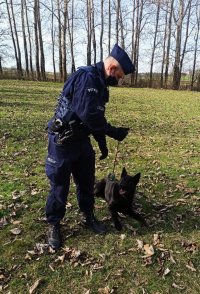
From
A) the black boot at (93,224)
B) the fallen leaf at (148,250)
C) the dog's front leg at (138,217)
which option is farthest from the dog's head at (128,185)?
the fallen leaf at (148,250)

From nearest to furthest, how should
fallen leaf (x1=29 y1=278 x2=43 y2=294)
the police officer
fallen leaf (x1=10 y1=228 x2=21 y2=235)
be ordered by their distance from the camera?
fallen leaf (x1=29 y1=278 x2=43 y2=294)
the police officer
fallen leaf (x1=10 y1=228 x2=21 y2=235)

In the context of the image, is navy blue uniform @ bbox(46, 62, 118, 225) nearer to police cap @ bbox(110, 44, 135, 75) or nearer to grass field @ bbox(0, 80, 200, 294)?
police cap @ bbox(110, 44, 135, 75)

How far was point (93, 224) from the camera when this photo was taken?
15.5 ft

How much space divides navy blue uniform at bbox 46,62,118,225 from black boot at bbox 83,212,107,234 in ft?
0.29

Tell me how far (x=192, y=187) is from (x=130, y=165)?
163 cm

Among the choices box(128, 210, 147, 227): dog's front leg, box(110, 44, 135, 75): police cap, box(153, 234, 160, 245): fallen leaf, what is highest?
box(110, 44, 135, 75): police cap

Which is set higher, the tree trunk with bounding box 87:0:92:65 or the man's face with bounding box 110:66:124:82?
the tree trunk with bounding box 87:0:92:65

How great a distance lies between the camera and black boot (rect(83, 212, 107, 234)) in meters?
4.67

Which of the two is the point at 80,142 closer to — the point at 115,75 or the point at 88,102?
the point at 88,102

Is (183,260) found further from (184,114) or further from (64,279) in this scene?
(184,114)

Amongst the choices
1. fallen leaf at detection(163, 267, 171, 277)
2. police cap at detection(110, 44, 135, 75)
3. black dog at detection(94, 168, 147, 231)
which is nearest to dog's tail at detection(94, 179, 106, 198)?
black dog at detection(94, 168, 147, 231)

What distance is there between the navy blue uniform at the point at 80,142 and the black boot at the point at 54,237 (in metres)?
0.08

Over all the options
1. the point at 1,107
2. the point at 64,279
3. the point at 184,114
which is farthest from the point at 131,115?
the point at 64,279

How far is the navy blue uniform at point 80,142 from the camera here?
370cm
